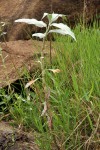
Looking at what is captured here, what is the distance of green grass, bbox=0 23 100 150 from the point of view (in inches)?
69.1

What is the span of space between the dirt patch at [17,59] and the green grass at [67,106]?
8cm

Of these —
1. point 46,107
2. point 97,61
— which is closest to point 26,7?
point 97,61

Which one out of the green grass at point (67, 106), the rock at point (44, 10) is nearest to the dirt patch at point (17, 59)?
the green grass at point (67, 106)

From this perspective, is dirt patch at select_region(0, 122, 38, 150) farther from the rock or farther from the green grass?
the rock

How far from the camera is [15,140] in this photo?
184cm

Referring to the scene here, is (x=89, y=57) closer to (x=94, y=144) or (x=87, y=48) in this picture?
(x=87, y=48)

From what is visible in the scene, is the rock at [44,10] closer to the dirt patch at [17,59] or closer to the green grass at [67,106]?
the dirt patch at [17,59]

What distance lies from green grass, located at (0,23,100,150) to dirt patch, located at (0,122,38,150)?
0.05 m

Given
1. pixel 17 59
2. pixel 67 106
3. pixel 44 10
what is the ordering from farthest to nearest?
pixel 44 10, pixel 17 59, pixel 67 106

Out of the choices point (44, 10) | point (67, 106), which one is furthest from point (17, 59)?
point (44, 10)

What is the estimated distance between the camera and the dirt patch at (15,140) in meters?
1.82

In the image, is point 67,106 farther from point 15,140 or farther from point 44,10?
point 44,10

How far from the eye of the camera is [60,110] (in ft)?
5.99

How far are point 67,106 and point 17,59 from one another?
0.74 meters
